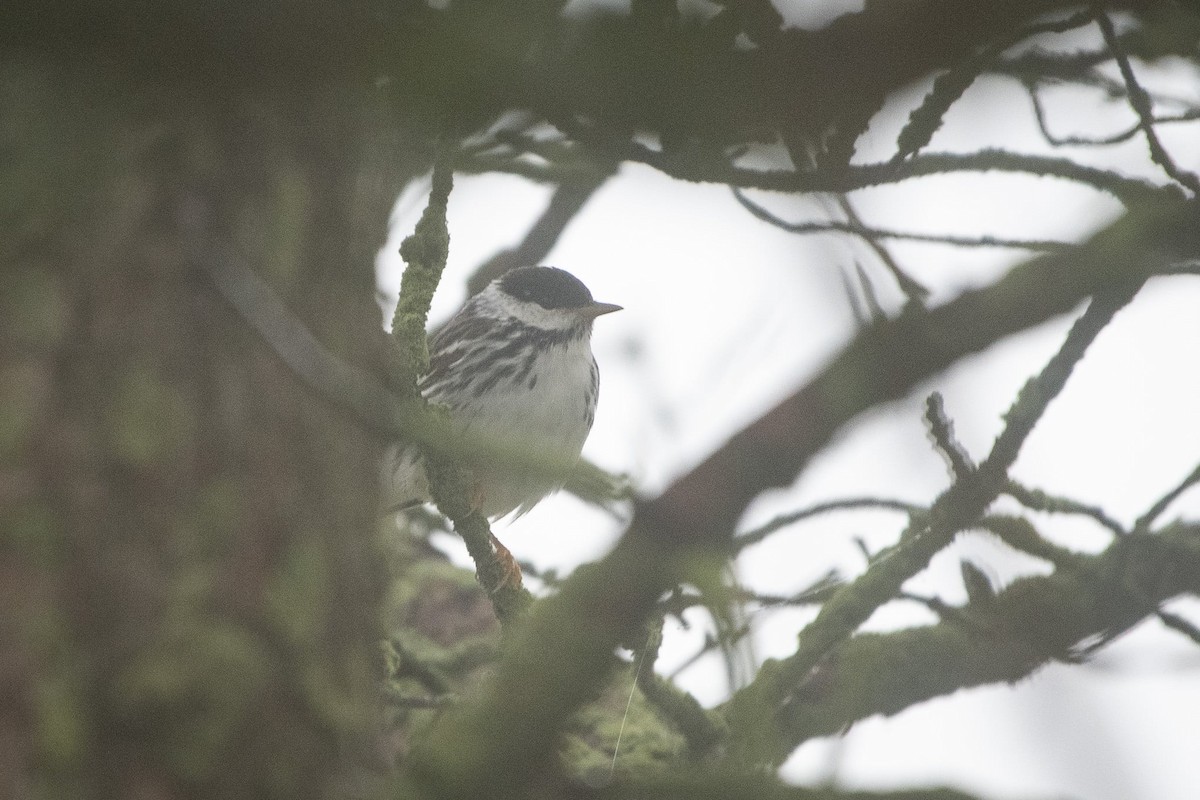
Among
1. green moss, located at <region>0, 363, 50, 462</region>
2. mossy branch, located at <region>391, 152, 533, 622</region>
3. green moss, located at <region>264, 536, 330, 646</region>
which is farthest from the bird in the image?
green moss, located at <region>0, 363, 50, 462</region>

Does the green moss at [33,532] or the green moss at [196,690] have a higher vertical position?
the green moss at [33,532]

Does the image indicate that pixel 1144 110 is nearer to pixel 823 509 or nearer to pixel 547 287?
pixel 823 509

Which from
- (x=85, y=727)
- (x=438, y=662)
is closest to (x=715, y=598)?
(x=85, y=727)

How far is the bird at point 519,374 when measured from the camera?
653 cm

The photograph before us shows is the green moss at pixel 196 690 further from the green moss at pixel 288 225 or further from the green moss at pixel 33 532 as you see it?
the green moss at pixel 288 225

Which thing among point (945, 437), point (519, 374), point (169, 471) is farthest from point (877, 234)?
point (519, 374)

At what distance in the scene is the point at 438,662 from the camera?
6090 mm

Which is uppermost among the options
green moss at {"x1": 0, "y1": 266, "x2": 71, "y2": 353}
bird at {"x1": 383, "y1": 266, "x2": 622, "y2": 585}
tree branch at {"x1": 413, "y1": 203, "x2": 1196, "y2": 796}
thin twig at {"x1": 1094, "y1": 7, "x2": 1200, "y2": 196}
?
bird at {"x1": 383, "y1": 266, "x2": 622, "y2": 585}

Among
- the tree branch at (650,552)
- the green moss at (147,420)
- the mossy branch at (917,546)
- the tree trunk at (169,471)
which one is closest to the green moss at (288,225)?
the tree trunk at (169,471)

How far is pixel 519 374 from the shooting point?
264 inches

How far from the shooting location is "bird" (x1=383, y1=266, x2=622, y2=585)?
6.53m

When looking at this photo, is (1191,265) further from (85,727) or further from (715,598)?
(85,727)

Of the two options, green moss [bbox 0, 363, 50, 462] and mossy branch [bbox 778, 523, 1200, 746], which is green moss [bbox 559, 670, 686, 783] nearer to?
mossy branch [bbox 778, 523, 1200, 746]

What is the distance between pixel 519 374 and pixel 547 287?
29.9 inches
